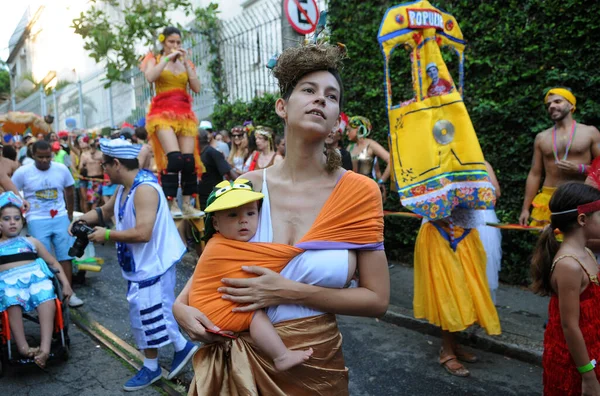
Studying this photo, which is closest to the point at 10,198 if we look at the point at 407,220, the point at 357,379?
the point at 357,379

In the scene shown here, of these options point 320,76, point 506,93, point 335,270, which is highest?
point 506,93

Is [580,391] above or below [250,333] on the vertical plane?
below

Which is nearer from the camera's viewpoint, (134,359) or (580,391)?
(580,391)

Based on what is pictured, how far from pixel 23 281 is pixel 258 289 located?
11.9 ft

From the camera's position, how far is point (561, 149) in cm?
514

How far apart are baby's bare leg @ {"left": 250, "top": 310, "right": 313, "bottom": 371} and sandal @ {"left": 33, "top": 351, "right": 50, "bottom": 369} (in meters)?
3.24

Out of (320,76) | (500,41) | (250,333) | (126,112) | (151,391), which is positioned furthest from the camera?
(126,112)

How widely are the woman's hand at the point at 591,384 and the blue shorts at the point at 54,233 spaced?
18.3 ft

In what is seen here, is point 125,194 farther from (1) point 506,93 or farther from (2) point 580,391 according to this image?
(1) point 506,93

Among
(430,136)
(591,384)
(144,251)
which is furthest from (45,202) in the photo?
(591,384)

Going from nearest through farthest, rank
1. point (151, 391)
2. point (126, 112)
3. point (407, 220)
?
point (151, 391), point (407, 220), point (126, 112)

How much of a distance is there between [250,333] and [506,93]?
5650 millimetres

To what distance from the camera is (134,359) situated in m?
4.53

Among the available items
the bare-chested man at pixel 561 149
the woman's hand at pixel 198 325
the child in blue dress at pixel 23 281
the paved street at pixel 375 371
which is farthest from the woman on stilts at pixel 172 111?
the woman's hand at pixel 198 325
